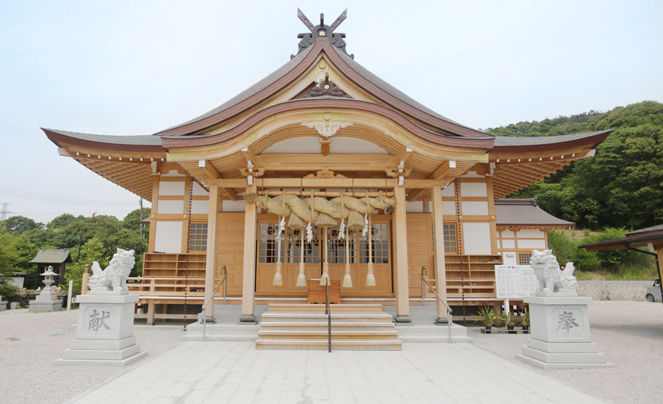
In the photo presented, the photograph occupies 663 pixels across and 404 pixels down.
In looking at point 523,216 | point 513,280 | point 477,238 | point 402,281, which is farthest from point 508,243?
point 402,281

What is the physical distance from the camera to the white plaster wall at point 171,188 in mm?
9727

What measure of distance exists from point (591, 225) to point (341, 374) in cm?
3622

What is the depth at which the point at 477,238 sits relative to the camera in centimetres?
963

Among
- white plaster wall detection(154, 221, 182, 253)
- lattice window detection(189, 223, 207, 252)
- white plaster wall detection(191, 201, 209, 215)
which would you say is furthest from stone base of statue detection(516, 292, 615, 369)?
white plaster wall detection(154, 221, 182, 253)

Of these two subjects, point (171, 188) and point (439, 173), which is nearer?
point (439, 173)

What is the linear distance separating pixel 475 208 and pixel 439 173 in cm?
255

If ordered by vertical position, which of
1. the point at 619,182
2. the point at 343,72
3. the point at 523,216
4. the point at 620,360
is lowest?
the point at 620,360

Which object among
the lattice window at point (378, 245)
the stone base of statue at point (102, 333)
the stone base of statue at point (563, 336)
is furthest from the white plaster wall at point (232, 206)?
the stone base of statue at point (563, 336)

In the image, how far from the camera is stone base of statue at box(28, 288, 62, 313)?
45.4 feet

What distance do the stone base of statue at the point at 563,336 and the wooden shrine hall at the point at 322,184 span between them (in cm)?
221

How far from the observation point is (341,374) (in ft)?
15.2

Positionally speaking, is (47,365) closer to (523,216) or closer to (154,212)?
(154,212)

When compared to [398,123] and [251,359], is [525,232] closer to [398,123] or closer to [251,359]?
[398,123]

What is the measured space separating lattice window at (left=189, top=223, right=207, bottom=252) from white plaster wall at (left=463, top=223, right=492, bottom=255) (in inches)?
275
